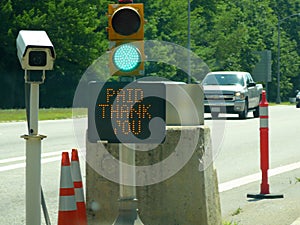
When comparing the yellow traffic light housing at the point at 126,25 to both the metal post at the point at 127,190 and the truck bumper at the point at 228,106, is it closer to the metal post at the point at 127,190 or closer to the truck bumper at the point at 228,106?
the metal post at the point at 127,190

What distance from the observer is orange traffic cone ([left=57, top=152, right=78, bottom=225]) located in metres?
6.92

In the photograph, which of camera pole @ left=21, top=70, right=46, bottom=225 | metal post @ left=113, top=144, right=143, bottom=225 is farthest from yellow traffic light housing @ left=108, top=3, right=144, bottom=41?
metal post @ left=113, top=144, right=143, bottom=225

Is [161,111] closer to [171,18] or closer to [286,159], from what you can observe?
[286,159]

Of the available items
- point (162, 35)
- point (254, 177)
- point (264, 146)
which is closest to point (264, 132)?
point (264, 146)

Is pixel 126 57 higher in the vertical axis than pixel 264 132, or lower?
higher

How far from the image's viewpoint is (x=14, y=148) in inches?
731

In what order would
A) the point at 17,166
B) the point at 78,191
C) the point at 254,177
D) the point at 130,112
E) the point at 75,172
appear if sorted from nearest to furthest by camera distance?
the point at 130,112 < the point at 75,172 < the point at 78,191 < the point at 254,177 < the point at 17,166

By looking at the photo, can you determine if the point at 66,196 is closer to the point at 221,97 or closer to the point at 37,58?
the point at 37,58

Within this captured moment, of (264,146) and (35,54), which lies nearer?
(35,54)

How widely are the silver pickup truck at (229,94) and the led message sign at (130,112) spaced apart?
25.6 meters

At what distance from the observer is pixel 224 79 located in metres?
35.2

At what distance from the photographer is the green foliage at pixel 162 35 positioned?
2142 inches

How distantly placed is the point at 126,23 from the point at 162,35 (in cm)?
6356

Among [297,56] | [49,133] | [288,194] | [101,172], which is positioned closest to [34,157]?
[101,172]
